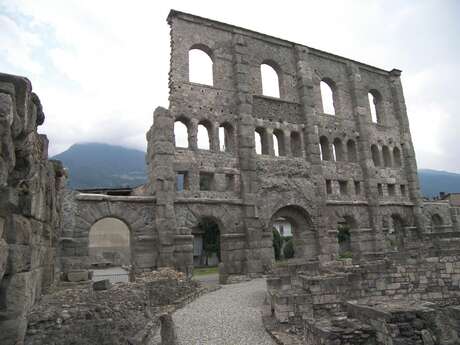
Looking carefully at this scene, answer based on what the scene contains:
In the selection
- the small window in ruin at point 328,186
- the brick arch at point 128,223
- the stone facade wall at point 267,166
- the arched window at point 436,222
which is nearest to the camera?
the brick arch at point 128,223

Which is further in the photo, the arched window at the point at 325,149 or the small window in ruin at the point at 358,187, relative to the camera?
the small window in ruin at the point at 358,187

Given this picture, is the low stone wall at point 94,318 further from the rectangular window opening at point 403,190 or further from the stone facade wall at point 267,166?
the rectangular window opening at point 403,190

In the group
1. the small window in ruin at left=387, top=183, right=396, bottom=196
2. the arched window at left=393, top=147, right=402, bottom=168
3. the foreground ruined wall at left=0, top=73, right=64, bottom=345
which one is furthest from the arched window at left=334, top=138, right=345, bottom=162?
the foreground ruined wall at left=0, top=73, right=64, bottom=345

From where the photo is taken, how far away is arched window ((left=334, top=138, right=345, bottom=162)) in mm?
23672

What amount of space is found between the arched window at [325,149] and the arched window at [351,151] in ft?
7.17

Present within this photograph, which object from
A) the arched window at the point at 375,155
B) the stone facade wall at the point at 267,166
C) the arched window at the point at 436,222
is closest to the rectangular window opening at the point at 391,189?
the stone facade wall at the point at 267,166

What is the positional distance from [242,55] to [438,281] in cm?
1528

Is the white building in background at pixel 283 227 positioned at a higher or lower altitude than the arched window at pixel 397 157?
lower

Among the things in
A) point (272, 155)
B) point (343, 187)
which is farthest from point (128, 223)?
point (343, 187)

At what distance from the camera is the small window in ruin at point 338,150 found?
23.7 metres

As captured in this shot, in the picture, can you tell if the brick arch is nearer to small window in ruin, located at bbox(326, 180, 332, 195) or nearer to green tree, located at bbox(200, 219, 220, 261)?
small window in ruin, located at bbox(326, 180, 332, 195)

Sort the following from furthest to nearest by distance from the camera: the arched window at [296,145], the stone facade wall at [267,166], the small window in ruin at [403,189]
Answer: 1. the small window in ruin at [403,189]
2. the arched window at [296,145]
3. the stone facade wall at [267,166]

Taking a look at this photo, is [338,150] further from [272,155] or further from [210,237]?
[210,237]

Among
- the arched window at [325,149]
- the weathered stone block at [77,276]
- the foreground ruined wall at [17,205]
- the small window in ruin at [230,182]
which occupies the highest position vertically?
the arched window at [325,149]
